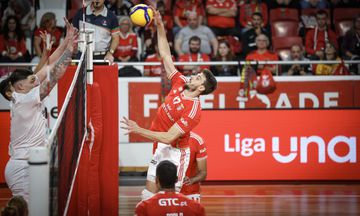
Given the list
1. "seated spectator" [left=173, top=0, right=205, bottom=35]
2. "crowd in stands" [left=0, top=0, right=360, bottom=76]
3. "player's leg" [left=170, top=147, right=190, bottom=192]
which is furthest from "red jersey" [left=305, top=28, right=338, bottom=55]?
"player's leg" [left=170, top=147, right=190, bottom=192]

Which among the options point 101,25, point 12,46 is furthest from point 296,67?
point 12,46

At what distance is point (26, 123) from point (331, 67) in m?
7.40

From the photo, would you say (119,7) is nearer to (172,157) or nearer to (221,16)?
(221,16)

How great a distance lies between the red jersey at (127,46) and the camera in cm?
1441

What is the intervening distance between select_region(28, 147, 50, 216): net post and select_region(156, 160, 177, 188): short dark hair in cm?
138

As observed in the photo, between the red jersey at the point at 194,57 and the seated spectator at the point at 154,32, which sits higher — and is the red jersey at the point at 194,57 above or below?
below

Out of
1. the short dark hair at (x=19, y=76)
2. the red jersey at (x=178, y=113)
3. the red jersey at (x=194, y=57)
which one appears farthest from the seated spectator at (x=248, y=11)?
the short dark hair at (x=19, y=76)

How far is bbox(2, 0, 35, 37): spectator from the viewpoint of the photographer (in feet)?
50.5

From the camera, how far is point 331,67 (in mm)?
13539

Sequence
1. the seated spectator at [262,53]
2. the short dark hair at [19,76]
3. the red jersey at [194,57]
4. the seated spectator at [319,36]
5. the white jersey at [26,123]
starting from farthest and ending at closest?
the seated spectator at [319,36] < the seated spectator at [262,53] < the red jersey at [194,57] < the short dark hair at [19,76] < the white jersey at [26,123]

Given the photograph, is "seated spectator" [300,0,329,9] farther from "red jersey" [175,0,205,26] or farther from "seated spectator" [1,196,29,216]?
"seated spectator" [1,196,29,216]

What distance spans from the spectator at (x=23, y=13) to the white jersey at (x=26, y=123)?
7923 millimetres

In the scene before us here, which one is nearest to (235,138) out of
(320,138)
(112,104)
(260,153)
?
(260,153)

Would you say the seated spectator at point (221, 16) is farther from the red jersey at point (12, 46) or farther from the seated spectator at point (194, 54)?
the red jersey at point (12, 46)
